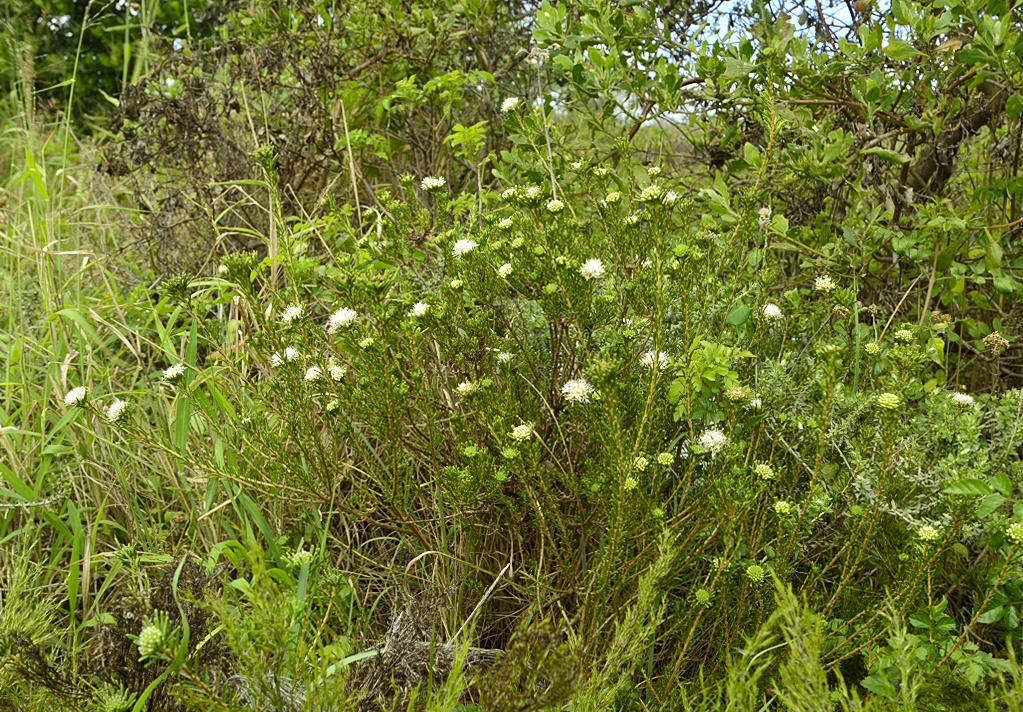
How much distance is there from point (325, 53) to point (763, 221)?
7.16ft

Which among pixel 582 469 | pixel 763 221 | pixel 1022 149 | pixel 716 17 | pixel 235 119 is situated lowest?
pixel 582 469

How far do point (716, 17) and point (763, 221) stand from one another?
49.8 inches

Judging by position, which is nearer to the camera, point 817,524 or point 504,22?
point 817,524

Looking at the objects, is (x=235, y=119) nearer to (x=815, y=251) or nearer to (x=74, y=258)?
(x=74, y=258)

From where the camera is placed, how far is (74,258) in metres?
3.74

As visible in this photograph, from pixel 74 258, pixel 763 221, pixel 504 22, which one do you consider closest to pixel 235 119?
pixel 74 258

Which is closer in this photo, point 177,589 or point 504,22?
point 177,589

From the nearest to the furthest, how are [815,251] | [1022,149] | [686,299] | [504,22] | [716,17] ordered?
[686,299]
[815,251]
[1022,149]
[716,17]
[504,22]

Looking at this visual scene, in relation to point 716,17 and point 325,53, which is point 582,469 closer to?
point 716,17

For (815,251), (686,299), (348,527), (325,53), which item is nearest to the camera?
(686,299)

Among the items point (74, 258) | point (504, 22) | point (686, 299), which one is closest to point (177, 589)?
point (686, 299)

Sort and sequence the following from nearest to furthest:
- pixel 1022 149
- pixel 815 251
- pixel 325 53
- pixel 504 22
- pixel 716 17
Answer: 1. pixel 815 251
2. pixel 1022 149
3. pixel 716 17
4. pixel 325 53
5. pixel 504 22

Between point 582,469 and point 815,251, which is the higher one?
point 815,251

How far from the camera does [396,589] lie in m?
2.01
